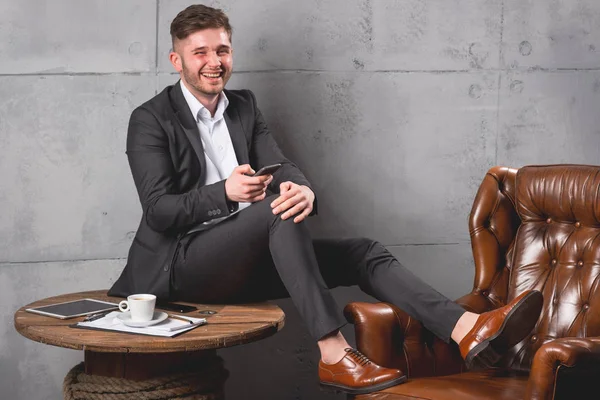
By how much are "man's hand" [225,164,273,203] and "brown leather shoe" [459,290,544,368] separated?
84 cm

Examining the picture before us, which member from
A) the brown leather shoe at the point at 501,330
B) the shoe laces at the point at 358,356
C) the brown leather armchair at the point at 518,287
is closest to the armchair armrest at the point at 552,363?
the brown leather armchair at the point at 518,287

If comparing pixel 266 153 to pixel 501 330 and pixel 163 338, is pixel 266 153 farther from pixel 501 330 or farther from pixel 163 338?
pixel 501 330

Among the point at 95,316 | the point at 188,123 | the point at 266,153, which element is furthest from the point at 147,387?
the point at 266,153

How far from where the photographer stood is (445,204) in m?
3.61

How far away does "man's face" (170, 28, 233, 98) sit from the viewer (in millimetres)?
2936

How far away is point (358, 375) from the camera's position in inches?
94.8

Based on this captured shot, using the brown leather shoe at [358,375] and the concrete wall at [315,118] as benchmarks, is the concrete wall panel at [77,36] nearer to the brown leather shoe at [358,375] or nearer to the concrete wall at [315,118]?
the concrete wall at [315,118]

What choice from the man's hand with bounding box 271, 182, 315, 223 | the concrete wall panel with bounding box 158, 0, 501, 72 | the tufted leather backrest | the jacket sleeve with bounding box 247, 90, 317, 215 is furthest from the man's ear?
the tufted leather backrest

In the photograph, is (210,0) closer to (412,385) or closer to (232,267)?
(232,267)

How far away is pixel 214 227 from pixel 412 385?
2.75 ft

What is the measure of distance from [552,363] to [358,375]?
1.90ft

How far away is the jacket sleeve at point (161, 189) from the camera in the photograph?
8.66ft

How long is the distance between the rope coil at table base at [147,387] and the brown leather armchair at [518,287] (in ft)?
1.61

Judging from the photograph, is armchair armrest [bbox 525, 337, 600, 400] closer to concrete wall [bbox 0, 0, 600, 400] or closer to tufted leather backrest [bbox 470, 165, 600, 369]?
tufted leather backrest [bbox 470, 165, 600, 369]
